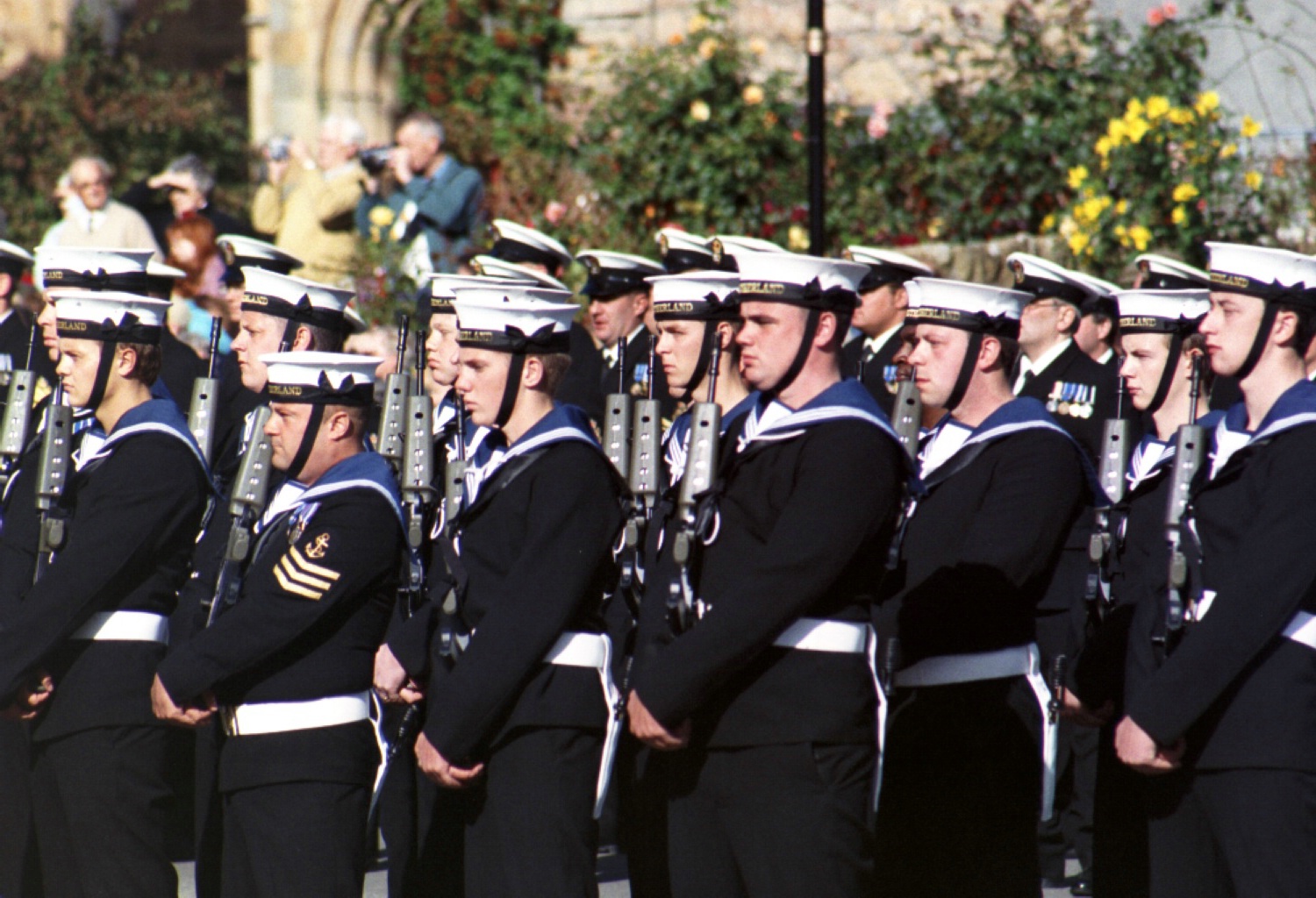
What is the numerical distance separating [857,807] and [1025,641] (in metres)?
0.82

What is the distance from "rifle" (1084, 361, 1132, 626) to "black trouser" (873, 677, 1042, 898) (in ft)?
1.40

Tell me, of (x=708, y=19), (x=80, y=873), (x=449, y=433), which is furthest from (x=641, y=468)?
(x=708, y=19)

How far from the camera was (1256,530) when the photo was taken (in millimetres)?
4137

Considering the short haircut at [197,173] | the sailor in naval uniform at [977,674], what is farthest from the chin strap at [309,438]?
the short haircut at [197,173]

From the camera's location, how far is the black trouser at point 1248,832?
4.12 meters

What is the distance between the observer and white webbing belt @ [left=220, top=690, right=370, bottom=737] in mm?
4746

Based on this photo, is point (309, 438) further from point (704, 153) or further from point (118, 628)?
point (704, 153)

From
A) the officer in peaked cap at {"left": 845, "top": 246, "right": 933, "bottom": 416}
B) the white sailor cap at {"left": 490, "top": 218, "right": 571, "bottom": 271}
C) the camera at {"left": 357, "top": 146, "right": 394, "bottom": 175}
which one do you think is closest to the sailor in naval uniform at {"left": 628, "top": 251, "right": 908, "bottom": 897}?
the officer in peaked cap at {"left": 845, "top": 246, "right": 933, "bottom": 416}

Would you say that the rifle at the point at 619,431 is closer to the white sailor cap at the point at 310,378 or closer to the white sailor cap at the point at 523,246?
the white sailor cap at the point at 310,378

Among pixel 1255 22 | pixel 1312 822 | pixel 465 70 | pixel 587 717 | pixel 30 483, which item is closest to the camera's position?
pixel 1312 822

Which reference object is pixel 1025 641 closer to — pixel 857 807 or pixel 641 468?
pixel 857 807

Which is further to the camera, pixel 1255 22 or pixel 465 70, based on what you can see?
pixel 465 70

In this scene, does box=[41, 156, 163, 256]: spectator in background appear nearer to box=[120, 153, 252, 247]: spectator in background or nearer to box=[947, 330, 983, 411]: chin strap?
box=[120, 153, 252, 247]: spectator in background

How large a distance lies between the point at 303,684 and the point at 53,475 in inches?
46.0
